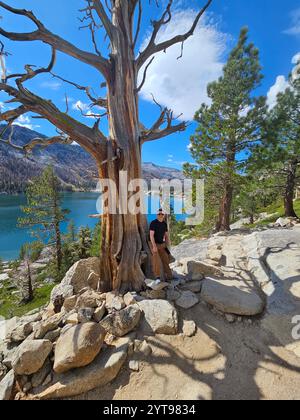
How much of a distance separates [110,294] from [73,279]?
1321 mm

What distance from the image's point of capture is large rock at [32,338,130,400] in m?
2.55

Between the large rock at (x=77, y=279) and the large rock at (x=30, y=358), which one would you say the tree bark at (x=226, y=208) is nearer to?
the large rock at (x=77, y=279)

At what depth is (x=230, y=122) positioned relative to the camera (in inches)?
366

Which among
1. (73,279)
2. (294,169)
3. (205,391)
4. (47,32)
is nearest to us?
(205,391)

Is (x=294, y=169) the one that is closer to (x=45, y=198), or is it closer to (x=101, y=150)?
(x=101, y=150)

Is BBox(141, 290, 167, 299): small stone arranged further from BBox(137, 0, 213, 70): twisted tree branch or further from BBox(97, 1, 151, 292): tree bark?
BBox(137, 0, 213, 70): twisted tree branch

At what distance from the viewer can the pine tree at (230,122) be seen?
9500mm

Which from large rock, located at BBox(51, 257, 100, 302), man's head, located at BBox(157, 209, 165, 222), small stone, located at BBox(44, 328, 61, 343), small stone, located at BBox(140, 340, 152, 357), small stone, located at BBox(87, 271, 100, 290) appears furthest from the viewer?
small stone, located at BBox(87, 271, 100, 290)

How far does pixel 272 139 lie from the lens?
367 inches

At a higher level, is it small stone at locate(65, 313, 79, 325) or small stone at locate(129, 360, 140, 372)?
small stone at locate(65, 313, 79, 325)

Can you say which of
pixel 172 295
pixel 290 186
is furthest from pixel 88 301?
pixel 290 186

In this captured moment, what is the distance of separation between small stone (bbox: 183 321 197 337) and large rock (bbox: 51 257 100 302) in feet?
8.13

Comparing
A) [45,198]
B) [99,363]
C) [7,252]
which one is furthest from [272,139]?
[7,252]

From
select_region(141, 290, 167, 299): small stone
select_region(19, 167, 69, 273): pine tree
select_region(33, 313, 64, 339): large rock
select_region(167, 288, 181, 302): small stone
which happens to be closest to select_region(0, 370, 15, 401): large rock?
select_region(33, 313, 64, 339): large rock
